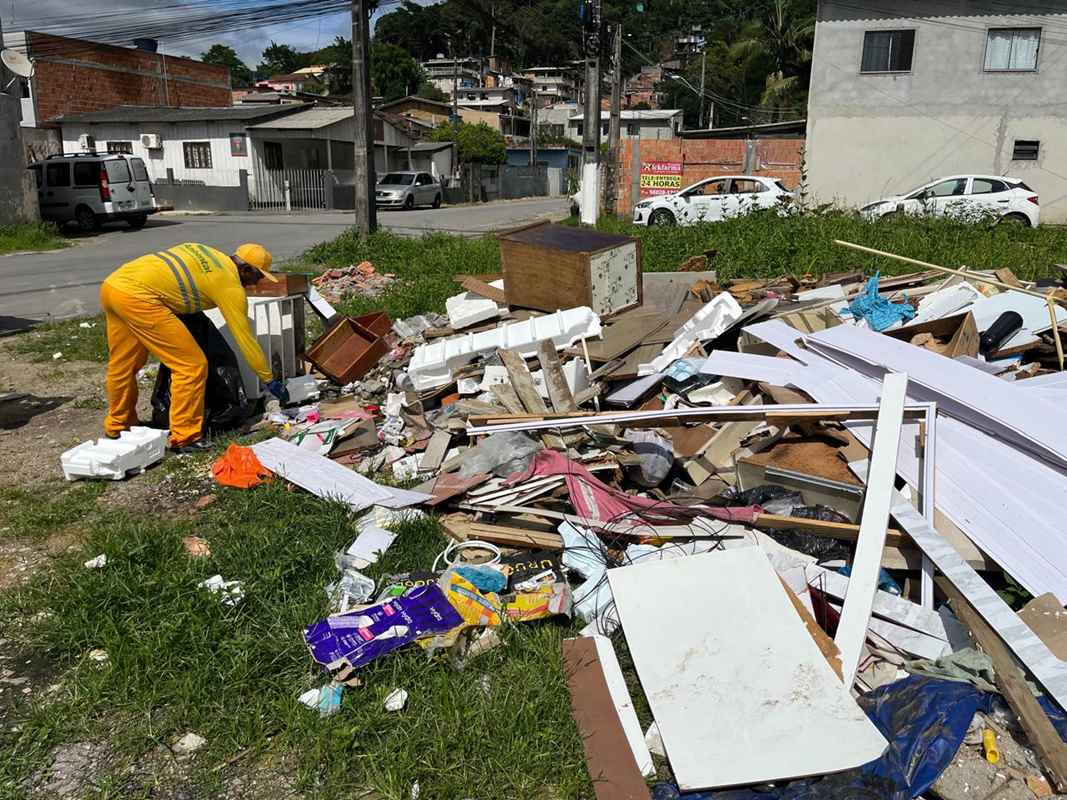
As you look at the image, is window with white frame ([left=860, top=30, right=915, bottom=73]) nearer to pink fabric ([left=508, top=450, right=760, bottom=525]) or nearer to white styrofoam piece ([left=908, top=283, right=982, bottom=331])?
white styrofoam piece ([left=908, top=283, right=982, bottom=331])

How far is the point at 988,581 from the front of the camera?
3.55 metres

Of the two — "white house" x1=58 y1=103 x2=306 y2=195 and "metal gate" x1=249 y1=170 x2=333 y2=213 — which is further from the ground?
"white house" x1=58 y1=103 x2=306 y2=195

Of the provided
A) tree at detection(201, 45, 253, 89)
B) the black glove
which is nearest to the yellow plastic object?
the black glove

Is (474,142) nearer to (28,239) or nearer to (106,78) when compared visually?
(106,78)

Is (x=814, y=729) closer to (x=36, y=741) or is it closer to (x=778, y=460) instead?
(x=778, y=460)

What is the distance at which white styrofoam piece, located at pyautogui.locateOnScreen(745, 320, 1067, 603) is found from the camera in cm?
336

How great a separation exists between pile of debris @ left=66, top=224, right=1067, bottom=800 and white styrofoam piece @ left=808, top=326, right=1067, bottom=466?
18mm

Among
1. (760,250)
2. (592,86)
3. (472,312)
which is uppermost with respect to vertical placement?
(592,86)

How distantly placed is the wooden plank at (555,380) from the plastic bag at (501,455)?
51 centimetres

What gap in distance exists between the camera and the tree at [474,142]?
140ft

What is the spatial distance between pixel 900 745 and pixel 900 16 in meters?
22.0

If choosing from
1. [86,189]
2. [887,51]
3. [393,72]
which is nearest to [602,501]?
[86,189]

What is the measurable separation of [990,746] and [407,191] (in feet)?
92.3

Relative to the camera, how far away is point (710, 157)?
21312 mm
